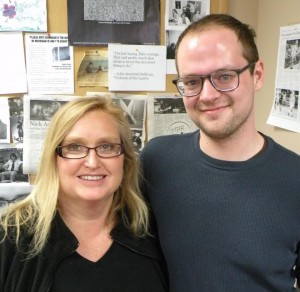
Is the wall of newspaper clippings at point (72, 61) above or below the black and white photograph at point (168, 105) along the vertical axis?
above

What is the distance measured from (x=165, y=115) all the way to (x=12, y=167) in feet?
1.88

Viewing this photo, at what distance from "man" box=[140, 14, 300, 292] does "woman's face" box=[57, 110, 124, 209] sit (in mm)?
214

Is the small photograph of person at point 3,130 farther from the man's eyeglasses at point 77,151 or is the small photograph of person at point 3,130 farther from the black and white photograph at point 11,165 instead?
the man's eyeglasses at point 77,151

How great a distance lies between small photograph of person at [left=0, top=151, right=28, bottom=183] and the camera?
1.29 metres

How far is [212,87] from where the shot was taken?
0.93 meters

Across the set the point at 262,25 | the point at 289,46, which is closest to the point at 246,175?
the point at 289,46

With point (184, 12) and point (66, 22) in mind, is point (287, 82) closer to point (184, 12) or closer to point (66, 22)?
point (184, 12)

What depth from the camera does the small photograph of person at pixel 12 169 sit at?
1287 mm

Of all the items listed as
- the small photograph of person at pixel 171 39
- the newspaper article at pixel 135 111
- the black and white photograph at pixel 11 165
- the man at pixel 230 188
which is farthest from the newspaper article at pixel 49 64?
the man at pixel 230 188

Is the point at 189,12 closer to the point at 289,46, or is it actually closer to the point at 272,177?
the point at 289,46

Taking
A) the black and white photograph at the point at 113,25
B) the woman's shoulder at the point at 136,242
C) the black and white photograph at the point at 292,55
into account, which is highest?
the black and white photograph at the point at 113,25

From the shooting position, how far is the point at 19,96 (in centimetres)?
126

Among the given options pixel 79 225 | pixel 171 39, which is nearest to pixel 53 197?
pixel 79 225

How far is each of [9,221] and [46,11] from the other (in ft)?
2.23
